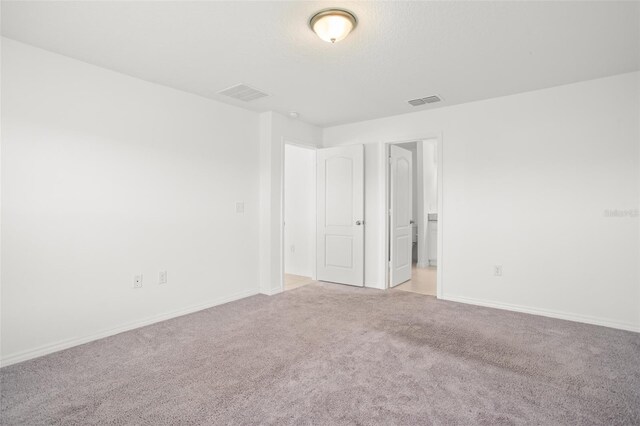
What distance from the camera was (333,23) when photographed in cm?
214

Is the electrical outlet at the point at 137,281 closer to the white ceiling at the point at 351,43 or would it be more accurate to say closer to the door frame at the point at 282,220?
the door frame at the point at 282,220

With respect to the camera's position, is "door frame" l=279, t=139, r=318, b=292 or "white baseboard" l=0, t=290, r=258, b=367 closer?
"white baseboard" l=0, t=290, r=258, b=367

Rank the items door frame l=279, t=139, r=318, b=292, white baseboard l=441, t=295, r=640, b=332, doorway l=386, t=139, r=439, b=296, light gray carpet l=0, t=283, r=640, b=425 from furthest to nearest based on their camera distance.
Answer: doorway l=386, t=139, r=439, b=296 → door frame l=279, t=139, r=318, b=292 → white baseboard l=441, t=295, r=640, b=332 → light gray carpet l=0, t=283, r=640, b=425

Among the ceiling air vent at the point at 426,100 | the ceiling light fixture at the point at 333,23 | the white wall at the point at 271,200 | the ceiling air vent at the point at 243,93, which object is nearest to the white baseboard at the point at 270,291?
the white wall at the point at 271,200

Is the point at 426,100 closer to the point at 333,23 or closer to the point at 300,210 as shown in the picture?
the point at 333,23

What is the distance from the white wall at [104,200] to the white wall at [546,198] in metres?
2.77

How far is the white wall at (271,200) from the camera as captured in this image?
173 inches

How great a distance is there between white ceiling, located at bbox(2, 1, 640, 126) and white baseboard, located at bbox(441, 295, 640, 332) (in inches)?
→ 93.5

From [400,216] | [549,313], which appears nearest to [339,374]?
[549,313]

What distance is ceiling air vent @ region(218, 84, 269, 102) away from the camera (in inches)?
138

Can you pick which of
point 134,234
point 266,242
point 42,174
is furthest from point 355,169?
point 42,174

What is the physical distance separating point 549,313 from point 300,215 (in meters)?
3.58

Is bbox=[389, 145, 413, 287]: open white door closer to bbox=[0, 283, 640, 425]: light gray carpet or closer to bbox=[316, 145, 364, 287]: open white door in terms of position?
bbox=[316, 145, 364, 287]: open white door

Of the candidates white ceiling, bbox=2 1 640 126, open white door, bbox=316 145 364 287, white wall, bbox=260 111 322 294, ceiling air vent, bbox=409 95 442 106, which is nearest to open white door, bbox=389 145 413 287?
open white door, bbox=316 145 364 287
